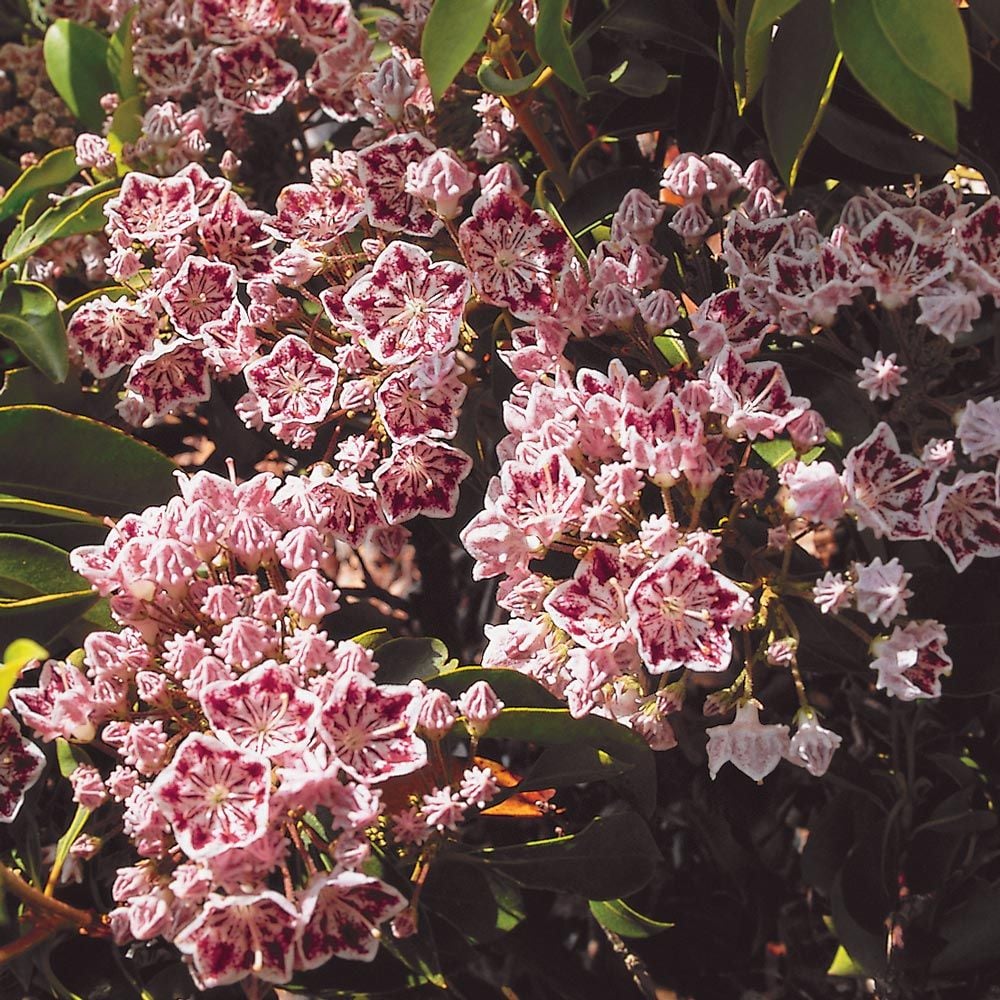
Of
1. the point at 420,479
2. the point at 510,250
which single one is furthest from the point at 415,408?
the point at 510,250

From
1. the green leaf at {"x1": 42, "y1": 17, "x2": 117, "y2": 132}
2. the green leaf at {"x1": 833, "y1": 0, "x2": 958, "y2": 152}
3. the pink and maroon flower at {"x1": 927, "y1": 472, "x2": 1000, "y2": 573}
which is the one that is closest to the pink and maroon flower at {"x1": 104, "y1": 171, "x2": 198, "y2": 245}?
the green leaf at {"x1": 42, "y1": 17, "x2": 117, "y2": 132}

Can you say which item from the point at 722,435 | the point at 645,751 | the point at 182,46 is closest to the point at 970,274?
the point at 722,435

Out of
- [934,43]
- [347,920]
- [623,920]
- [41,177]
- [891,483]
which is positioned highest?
[934,43]

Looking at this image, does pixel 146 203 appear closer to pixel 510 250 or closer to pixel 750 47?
pixel 510 250

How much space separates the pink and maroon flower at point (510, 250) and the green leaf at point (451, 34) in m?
0.21

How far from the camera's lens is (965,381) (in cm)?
181

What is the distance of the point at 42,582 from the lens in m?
1.31

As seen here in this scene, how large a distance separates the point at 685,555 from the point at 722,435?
0.16 meters

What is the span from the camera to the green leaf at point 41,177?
62.9 inches

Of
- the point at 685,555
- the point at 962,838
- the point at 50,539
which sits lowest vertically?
the point at 962,838

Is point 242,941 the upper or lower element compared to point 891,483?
lower

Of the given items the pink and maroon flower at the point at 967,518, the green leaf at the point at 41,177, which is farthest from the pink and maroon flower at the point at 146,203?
the pink and maroon flower at the point at 967,518

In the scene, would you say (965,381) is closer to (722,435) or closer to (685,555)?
(722,435)

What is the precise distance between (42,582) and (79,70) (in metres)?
→ 0.78
